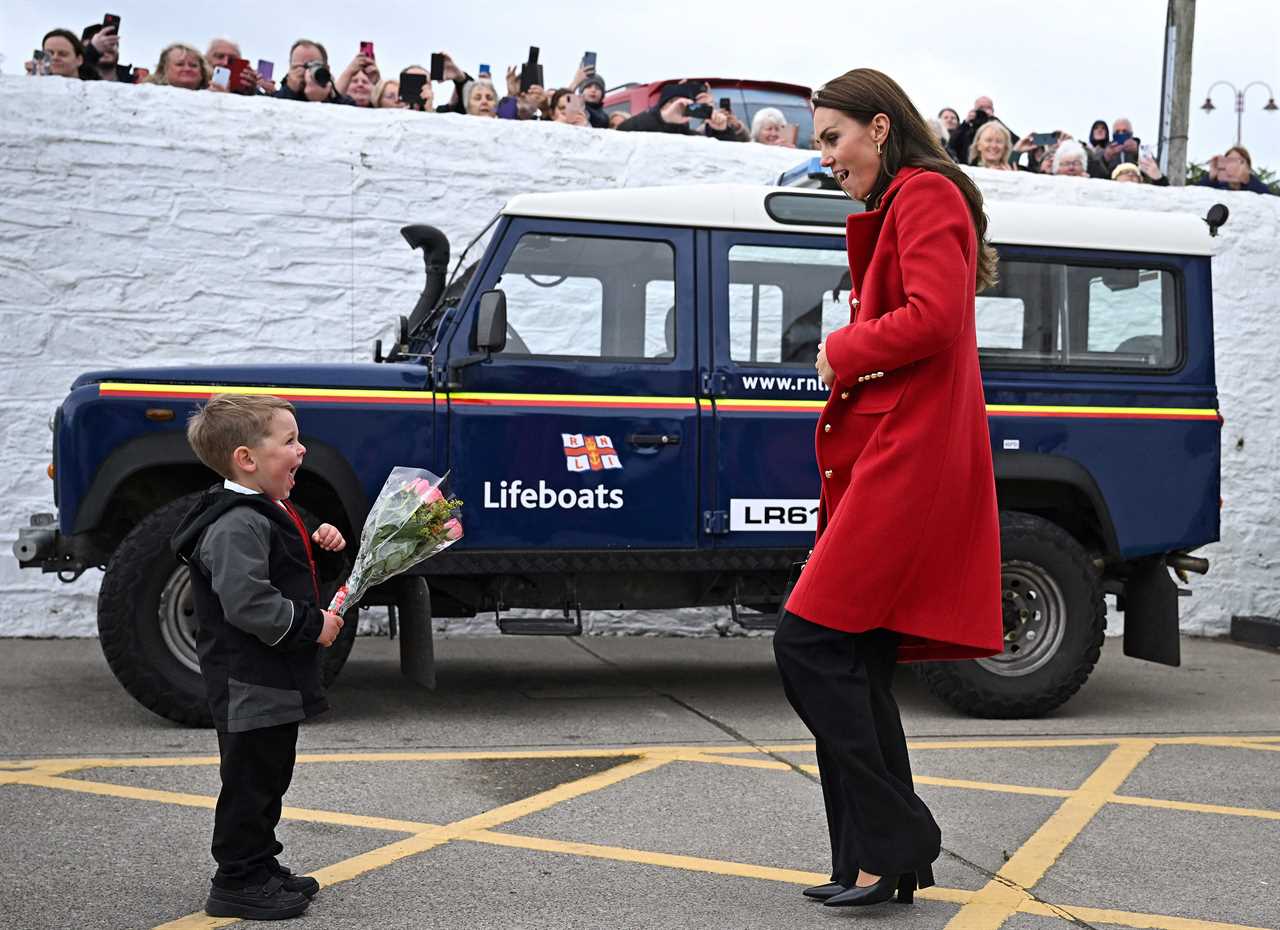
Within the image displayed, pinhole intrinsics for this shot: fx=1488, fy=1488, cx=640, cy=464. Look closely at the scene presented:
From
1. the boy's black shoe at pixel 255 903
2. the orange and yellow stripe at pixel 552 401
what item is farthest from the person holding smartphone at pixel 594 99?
the boy's black shoe at pixel 255 903

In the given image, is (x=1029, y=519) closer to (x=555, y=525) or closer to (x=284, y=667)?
(x=555, y=525)

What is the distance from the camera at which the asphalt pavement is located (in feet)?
12.1

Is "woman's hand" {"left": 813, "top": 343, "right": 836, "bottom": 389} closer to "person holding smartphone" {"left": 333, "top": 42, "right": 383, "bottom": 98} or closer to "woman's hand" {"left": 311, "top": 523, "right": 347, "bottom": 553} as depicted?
"woman's hand" {"left": 311, "top": 523, "right": 347, "bottom": 553}

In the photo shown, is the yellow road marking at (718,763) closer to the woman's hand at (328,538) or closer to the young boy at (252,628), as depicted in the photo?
the young boy at (252,628)

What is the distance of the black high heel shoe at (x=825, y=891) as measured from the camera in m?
3.64

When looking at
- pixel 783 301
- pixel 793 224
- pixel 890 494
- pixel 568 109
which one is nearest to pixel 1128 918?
pixel 890 494

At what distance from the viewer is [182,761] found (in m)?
5.32

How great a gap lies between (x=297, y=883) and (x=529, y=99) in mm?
7568

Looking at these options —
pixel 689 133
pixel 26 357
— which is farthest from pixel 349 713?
pixel 689 133

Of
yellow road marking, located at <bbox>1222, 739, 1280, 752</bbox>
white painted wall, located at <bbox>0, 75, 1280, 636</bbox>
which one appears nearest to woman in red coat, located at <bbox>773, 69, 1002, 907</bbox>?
yellow road marking, located at <bbox>1222, 739, 1280, 752</bbox>

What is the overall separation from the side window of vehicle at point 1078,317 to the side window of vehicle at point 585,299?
1568 millimetres

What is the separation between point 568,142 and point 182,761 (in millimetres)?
5507

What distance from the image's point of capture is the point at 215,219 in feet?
29.5

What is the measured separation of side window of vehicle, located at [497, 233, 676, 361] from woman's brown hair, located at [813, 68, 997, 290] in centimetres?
283
